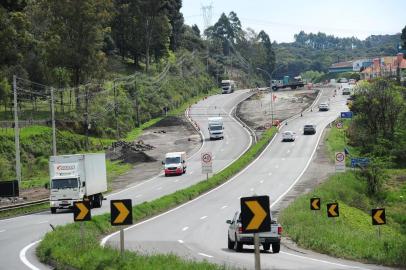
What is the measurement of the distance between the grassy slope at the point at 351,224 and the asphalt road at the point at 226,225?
1.07 metres

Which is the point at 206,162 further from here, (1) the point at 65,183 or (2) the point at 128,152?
(2) the point at 128,152

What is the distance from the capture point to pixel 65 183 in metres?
44.8

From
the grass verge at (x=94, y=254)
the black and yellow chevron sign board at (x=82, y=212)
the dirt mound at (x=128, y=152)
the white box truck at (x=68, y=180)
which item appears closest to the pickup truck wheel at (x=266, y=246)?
the grass verge at (x=94, y=254)

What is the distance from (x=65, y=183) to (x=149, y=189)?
15.0m

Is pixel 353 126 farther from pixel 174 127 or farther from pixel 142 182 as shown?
pixel 142 182

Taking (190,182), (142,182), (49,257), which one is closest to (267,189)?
(190,182)

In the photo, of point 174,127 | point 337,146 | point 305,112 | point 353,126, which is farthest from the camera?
point 305,112

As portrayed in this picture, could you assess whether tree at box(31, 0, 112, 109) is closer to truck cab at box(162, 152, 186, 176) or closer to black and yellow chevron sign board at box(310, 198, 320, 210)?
truck cab at box(162, 152, 186, 176)

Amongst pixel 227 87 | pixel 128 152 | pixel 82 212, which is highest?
pixel 227 87

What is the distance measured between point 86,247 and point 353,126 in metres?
75.0

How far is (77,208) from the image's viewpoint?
69.4ft

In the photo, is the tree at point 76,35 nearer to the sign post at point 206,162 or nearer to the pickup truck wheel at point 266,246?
the sign post at point 206,162

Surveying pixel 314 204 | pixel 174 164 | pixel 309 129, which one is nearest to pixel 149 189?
pixel 174 164

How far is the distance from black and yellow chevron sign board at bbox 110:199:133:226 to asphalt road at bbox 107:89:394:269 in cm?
287
